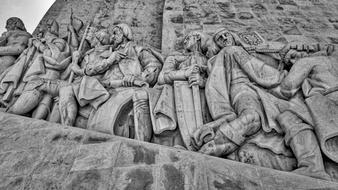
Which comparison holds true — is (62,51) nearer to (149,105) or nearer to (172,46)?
(172,46)

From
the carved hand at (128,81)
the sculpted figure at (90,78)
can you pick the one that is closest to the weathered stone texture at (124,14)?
the sculpted figure at (90,78)

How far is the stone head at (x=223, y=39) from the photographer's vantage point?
11.1 ft

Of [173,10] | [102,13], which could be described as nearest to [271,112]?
[173,10]

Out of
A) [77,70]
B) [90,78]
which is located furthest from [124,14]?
[90,78]

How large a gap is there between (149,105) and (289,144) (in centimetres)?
152

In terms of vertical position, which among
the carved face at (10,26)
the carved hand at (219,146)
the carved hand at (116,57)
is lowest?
the carved hand at (219,146)

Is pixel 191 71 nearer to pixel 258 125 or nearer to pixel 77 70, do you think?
pixel 258 125

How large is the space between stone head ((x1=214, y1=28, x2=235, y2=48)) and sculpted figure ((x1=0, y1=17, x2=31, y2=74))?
11.3 ft

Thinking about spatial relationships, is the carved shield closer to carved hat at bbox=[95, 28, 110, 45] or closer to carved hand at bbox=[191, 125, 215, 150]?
carved hand at bbox=[191, 125, 215, 150]

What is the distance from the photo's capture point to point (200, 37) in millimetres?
3643

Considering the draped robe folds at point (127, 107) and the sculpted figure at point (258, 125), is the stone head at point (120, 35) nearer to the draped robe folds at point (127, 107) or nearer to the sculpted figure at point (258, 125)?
the draped robe folds at point (127, 107)

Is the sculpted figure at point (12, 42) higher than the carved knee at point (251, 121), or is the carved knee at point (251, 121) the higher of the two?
the sculpted figure at point (12, 42)

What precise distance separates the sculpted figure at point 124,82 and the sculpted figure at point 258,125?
0.79 meters

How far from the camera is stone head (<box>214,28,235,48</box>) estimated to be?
3.39 metres
